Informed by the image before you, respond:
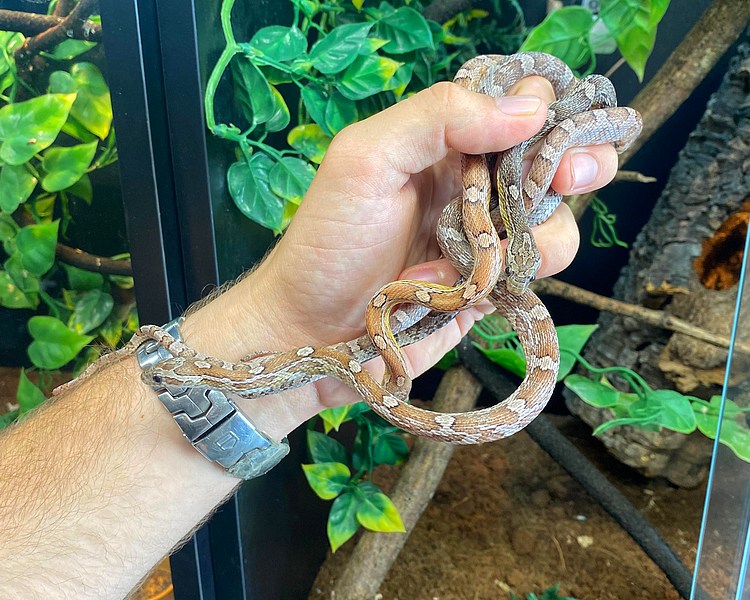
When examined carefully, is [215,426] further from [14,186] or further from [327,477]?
[14,186]

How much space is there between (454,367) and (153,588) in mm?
1488

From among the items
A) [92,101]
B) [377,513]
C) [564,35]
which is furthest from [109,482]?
[564,35]

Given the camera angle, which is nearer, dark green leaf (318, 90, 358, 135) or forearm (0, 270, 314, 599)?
forearm (0, 270, 314, 599)

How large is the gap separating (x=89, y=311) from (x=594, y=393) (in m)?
1.88

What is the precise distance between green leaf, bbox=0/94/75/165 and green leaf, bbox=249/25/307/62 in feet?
1.93

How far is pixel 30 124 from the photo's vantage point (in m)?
1.70

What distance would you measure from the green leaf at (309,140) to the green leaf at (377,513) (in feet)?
4.13

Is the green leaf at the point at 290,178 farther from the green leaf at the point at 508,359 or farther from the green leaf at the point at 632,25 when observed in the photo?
the green leaf at the point at 632,25

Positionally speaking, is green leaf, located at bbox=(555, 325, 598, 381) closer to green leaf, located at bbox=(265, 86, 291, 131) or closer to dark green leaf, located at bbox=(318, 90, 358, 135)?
dark green leaf, located at bbox=(318, 90, 358, 135)

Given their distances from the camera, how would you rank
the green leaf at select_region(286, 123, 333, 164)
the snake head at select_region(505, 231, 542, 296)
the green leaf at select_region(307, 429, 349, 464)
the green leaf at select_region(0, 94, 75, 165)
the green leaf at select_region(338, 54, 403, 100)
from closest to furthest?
1. the snake head at select_region(505, 231, 542, 296)
2. the green leaf at select_region(0, 94, 75, 165)
3. the green leaf at select_region(338, 54, 403, 100)
4. the green leaf at select_region(286, 123, 333, 164)
5. the green leaf at select_region(307, 429, 349, 464)

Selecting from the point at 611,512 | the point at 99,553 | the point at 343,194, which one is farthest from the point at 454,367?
the point at 99,553

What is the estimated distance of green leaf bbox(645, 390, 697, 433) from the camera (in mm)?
1870

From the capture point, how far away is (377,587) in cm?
214

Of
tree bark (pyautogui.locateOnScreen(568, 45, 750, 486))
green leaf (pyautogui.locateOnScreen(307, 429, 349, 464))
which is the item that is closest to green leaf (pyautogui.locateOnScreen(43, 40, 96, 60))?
green leaf (pyautogui.locateOnScreen(307, 429, 349, 464))
